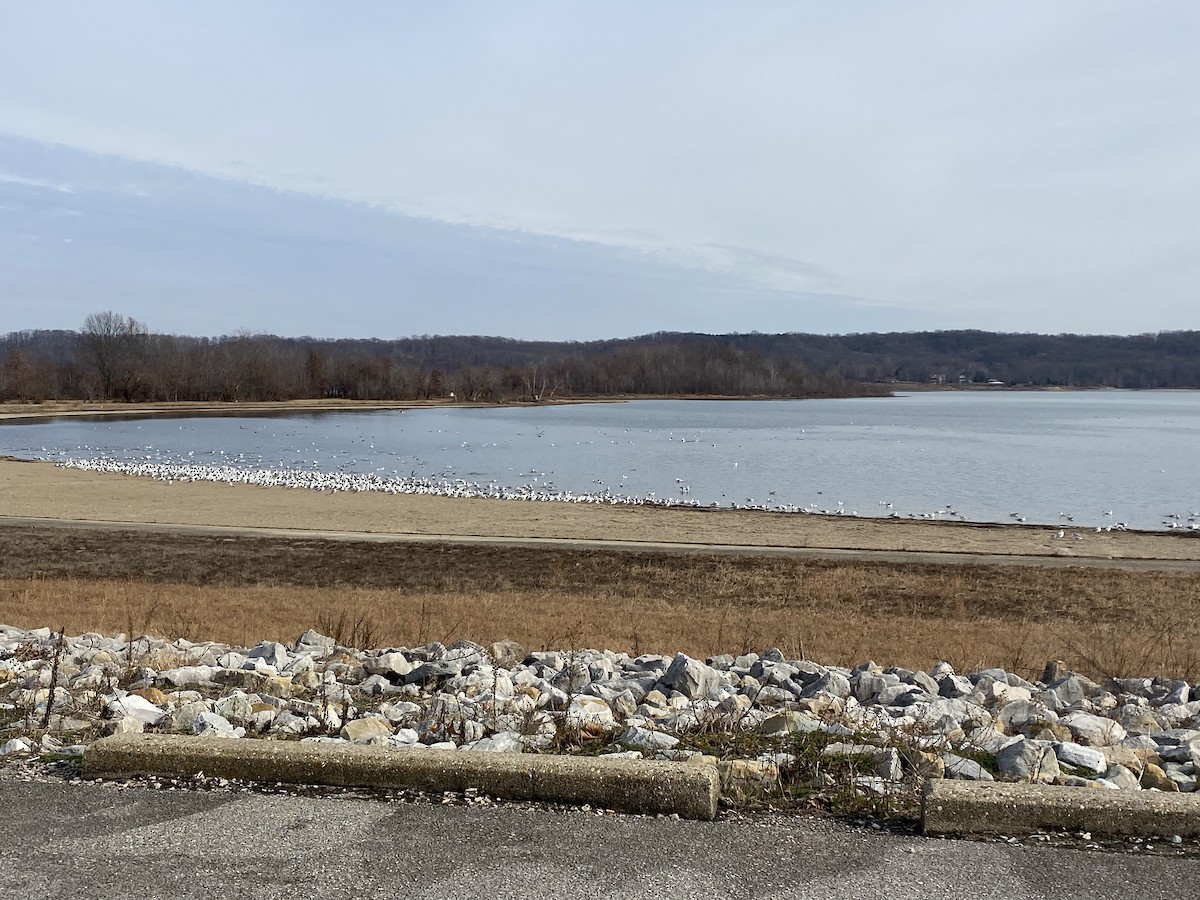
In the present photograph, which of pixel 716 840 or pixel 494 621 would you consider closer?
pixel 716 840

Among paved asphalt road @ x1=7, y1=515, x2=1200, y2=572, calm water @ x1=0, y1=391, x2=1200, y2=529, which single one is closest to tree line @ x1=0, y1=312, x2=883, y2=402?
calm water @ x1=0, y1=391, x2=1200, y2=529

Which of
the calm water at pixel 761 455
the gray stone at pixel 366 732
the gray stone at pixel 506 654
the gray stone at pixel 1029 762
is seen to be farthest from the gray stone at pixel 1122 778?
the calm water at pixel 761 455

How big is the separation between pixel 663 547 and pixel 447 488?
17.5 meters

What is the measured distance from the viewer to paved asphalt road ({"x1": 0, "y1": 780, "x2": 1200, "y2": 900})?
4.01 meters

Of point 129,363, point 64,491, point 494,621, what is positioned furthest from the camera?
point 129,363

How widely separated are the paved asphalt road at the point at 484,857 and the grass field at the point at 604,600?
252 inches

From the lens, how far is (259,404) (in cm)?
12712

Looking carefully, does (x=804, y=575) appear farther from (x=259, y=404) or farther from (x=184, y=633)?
(x=259, y=404)

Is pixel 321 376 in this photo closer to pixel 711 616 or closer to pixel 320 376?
pixel 320 376

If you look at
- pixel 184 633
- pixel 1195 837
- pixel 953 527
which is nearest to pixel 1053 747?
pixel 1195 837

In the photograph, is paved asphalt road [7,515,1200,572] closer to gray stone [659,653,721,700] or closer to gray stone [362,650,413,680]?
gray stone [659,653,721,700]

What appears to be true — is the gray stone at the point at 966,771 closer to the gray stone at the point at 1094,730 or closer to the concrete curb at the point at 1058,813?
the concrete curb at the point at 1058,813

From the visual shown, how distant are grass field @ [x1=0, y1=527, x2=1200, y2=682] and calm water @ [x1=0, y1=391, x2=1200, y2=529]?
1490 cm

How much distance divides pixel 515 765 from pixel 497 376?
159 metres
